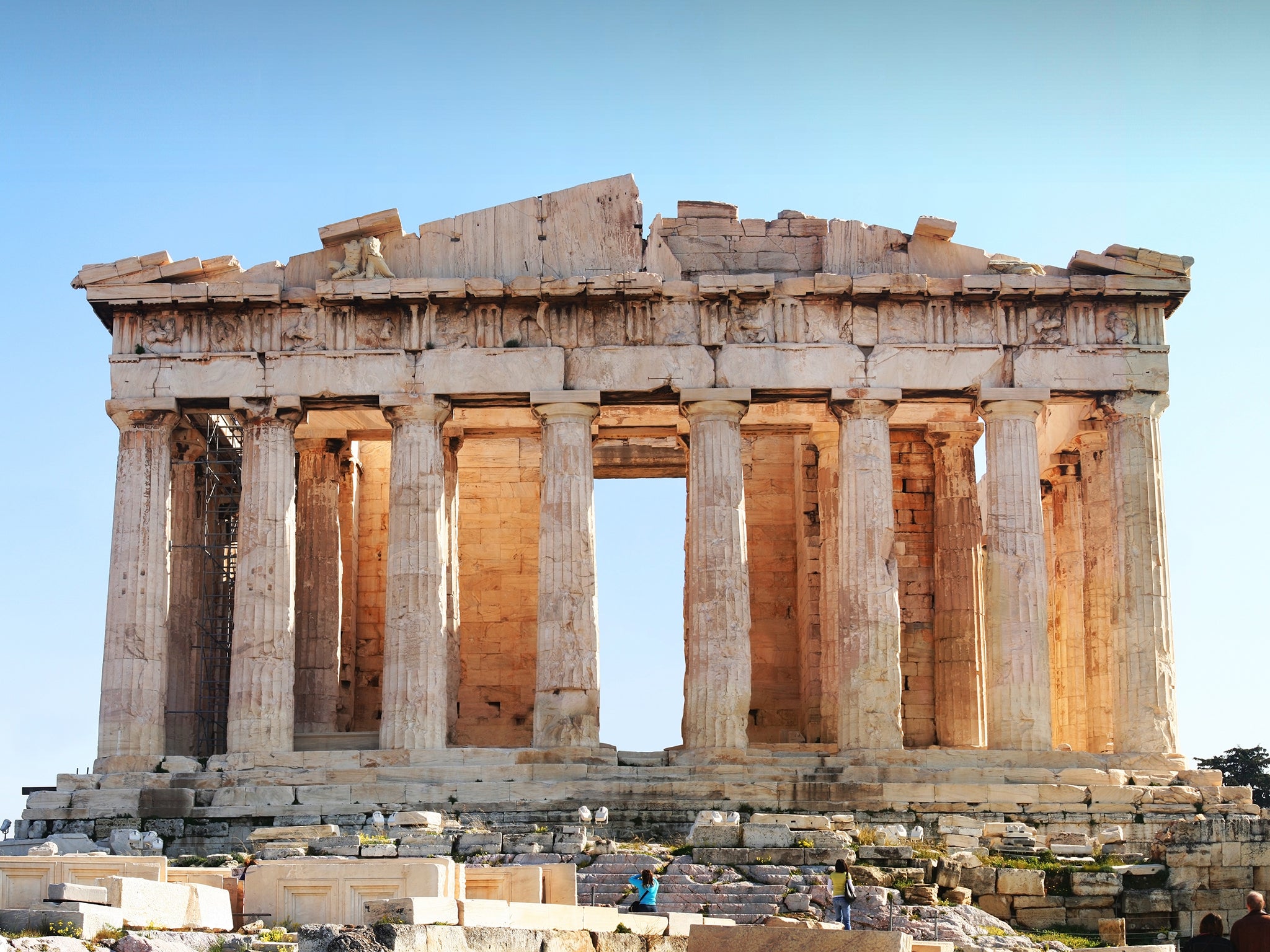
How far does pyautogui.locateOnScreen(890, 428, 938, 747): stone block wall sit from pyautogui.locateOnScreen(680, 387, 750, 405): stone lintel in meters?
5.44

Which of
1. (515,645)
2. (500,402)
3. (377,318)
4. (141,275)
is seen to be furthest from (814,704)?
(141,275)

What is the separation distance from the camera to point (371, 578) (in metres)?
42.5

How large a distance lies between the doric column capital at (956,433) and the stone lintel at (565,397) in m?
7.89

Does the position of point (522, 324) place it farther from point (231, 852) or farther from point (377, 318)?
point (231, 852)

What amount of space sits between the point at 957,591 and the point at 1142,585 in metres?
4.71

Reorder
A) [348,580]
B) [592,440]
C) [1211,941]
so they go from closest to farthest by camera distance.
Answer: [1211,941], [592,440], [348,580]

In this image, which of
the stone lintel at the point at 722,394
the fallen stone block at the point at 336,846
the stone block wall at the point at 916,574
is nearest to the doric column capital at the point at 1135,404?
the stone block wall at the point at 916,574

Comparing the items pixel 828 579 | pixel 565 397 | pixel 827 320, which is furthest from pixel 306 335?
pixel 828 579

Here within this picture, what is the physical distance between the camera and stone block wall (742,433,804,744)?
4147 centimetres

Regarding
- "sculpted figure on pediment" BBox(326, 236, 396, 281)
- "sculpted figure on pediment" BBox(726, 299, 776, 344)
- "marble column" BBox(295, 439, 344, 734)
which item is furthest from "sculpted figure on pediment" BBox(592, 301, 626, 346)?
"marble column" BBox(295, 439, 344, 734)

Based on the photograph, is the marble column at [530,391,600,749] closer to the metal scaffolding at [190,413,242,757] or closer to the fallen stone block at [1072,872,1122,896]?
the metal scaffolding at [190,413,242,757]

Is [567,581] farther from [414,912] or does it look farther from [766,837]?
[414,912]

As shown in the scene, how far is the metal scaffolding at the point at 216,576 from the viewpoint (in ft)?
132

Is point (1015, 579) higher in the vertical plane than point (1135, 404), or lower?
lower
